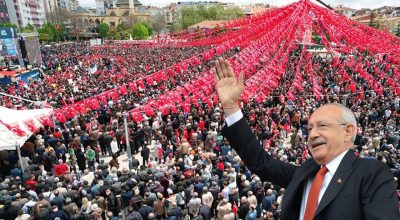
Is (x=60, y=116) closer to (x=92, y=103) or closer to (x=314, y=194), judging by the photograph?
(x=92, y=103)

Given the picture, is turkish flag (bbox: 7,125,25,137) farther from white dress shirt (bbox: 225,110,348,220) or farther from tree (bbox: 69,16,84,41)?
tree (bbox: 69,16,84,41)

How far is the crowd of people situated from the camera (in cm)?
838

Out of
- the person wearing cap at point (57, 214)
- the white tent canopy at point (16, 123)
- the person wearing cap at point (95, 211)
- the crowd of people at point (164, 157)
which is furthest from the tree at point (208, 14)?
the person wearing cap at point (57, 214)

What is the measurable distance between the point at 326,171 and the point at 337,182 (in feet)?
0.36

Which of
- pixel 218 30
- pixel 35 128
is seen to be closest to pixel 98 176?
pixel 35 128

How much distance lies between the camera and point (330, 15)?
2223 cm

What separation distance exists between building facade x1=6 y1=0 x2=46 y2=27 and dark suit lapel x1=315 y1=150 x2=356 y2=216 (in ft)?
341

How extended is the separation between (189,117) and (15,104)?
11.3 meters

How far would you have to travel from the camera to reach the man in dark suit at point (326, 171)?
1611 millimetres

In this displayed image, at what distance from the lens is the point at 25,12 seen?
96.9 m

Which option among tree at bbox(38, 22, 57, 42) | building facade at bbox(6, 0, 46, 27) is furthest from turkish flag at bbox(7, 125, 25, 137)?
building facade at bbox(6, 0, 46, 27)

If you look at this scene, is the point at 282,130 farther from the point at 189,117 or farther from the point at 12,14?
the point at 12,14

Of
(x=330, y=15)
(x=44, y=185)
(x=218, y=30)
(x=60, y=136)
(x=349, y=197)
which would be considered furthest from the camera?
(x=218, y=30)

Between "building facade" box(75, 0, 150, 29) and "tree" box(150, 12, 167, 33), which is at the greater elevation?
"building facade" box(75, 0, 150, 29)
